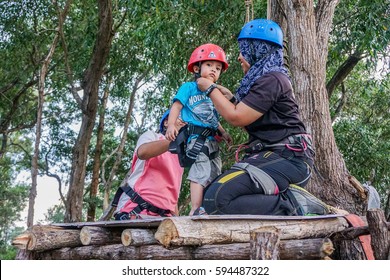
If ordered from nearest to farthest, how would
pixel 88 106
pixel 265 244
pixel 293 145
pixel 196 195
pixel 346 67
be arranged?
pixel 265 244 → pixel 293 145 → pixel 196 195 → pixel 346 67 → pixel 88 106

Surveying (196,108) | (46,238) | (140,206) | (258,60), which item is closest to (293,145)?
(258,60)

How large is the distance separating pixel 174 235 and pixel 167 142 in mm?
1349

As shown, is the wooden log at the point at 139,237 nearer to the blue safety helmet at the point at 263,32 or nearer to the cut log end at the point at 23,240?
the cut log end at the point at 23,240

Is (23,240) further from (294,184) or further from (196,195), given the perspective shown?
(294,184)

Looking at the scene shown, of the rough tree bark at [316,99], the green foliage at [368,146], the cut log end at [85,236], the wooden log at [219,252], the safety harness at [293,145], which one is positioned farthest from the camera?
the green foliage at [368,146]

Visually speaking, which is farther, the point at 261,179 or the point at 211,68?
Result: the point at 211,68

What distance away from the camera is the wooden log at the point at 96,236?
373 cm

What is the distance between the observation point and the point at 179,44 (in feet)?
33.0

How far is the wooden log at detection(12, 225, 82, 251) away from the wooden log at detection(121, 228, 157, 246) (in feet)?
1.98

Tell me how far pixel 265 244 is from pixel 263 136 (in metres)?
0.93

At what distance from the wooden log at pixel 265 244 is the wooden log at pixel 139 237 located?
0.72m

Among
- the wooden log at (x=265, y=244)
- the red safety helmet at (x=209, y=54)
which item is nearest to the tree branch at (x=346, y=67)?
the red safety helmet at (x=209, y=54)

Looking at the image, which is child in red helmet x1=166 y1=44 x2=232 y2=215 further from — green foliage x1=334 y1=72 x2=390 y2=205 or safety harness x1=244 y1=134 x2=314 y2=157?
green foliage x1=334 y1=72 x2=390 y2=205

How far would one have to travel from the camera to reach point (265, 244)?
9.41 ft
